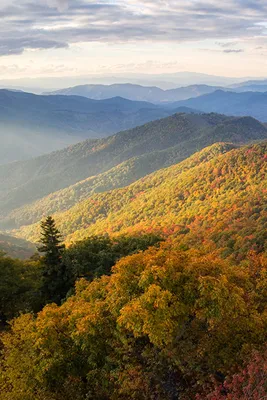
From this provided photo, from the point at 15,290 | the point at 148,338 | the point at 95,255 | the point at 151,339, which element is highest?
the point at 151,339

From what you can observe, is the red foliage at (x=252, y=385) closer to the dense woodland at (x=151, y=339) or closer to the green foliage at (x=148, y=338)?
the dense woodland at (x=151, y=339)

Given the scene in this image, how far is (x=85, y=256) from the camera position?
141ft

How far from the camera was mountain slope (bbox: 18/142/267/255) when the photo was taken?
6425 centimetres

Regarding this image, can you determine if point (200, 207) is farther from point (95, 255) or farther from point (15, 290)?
point (15, 290)

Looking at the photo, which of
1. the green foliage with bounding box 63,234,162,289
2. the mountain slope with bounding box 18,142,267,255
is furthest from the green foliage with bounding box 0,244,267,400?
the mountain slope with bounding box 18,142,267,255

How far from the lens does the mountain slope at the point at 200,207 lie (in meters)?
64.2

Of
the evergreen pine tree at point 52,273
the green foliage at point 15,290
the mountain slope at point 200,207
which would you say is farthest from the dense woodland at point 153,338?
the mountain slope at point 200,207

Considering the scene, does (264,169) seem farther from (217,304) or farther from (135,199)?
(217,304)

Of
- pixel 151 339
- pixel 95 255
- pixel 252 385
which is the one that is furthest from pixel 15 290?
pixel 252 385

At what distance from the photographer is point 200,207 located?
96.7m

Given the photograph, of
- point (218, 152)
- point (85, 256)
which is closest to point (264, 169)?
point (218, 152)

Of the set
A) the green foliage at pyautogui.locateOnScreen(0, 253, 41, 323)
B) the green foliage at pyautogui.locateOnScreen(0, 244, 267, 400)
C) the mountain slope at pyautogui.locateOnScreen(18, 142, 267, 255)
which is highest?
the green foliage at pyautogui.locateOnScreen(0, 244, 267, 400)

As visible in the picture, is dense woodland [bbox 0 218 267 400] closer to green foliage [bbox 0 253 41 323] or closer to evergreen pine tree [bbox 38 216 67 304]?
green foliage [bbox 0 253 41 323]

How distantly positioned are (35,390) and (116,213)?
12601 centimetres
